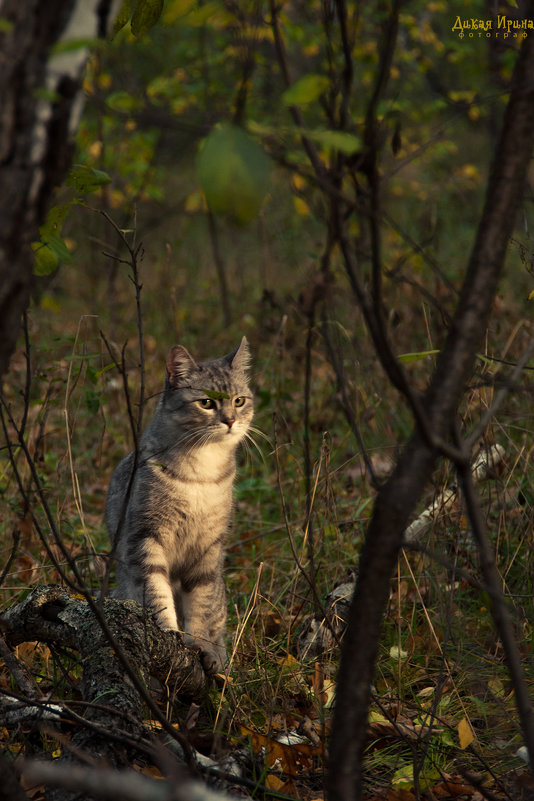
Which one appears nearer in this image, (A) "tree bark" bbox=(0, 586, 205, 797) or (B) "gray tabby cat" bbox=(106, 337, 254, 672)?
(A) "tree bark" bbox=(0, 586, 205, 797)

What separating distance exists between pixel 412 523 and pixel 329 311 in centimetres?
175

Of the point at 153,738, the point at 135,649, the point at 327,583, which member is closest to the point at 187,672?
the point at 135,649

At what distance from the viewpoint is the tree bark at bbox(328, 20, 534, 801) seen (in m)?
1.45

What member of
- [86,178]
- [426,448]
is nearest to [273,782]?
[426,448]

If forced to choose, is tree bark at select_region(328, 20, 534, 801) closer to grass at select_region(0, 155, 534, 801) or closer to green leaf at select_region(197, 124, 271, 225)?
grass at select_region(0, 155, 534, 801)

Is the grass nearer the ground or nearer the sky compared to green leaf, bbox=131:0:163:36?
nearer the ground

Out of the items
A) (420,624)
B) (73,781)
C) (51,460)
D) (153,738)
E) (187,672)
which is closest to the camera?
(73,781)

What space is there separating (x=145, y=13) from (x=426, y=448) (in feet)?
3.57

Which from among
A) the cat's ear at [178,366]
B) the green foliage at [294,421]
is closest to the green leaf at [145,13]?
the green foliage at [294,421]

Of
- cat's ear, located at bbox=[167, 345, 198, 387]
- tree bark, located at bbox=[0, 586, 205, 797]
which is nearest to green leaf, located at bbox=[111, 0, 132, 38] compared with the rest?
tree bark, located at bbox=[0, 586, 205, 797]

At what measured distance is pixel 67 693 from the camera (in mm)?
2607

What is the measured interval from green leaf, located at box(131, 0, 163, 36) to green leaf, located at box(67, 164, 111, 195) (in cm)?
47

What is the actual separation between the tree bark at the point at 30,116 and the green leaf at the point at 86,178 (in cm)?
55

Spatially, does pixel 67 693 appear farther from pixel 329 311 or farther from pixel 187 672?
pixel 329 311
